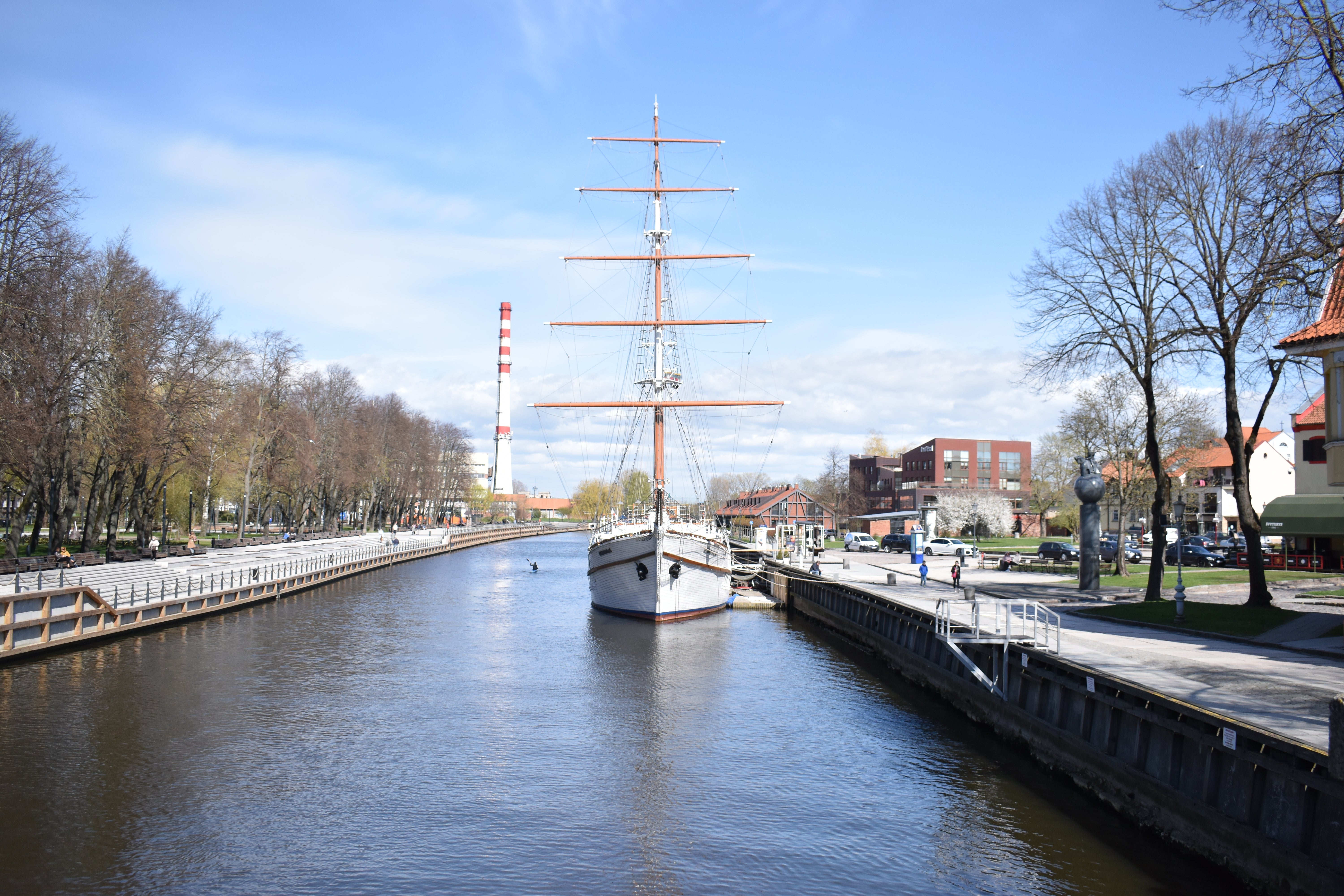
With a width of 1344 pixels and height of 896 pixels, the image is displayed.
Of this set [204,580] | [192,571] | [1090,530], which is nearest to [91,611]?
[204,580]

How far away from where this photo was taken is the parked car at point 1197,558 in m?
48.4

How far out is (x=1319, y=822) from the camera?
11.1 meters

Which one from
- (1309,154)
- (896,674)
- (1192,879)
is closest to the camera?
(1192,879)

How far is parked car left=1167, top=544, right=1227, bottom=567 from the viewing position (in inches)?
1907

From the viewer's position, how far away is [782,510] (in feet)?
346

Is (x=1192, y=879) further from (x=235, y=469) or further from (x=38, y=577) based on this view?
(x=235, y=469)

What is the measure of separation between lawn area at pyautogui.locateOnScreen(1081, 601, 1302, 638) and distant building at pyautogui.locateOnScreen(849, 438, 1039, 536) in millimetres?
81238

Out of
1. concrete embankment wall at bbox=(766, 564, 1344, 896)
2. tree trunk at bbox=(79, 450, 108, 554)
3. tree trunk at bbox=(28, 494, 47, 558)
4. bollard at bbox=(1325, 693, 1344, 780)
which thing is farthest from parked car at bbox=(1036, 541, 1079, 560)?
tree trunk at bbox=(28, 494, 47, 558)

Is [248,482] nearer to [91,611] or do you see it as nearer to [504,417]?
[91,611]

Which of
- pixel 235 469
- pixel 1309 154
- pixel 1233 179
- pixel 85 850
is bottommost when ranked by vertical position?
pixel 85 850

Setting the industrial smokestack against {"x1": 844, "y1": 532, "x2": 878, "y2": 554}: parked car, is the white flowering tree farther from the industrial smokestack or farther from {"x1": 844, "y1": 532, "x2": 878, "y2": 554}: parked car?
the industrial smokestack

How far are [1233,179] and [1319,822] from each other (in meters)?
22.1

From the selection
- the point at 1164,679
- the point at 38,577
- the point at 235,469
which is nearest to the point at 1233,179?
the point at 1164,679

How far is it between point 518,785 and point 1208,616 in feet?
65.0
